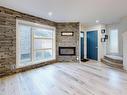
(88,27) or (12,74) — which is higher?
(88,27)

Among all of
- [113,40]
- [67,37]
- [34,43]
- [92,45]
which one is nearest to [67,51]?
[67,37]

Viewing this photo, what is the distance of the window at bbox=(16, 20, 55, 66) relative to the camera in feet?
17.0

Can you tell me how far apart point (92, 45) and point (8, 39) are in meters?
5.82

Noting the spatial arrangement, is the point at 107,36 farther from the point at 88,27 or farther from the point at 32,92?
the point at 32,92

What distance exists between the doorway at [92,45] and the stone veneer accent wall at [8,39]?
17.0ft

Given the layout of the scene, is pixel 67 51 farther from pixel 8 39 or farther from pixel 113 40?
pixel 8 39

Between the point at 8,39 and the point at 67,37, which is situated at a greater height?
the point at 67,37

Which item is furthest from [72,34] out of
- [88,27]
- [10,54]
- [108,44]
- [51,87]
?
[51,87]

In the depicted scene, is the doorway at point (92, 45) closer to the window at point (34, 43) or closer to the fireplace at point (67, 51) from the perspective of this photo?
the fireplace at point (67, 51)

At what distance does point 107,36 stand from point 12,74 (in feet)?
20.4

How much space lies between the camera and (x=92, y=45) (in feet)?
28.4

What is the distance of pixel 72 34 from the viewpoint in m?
7.55

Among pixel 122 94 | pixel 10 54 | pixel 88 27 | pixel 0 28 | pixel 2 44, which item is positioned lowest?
pixel 122 94

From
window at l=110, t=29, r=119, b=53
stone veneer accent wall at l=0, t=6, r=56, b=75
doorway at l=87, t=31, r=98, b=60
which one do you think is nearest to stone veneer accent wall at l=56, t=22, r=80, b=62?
doorway at l=87, t=31, r=98, b=60
